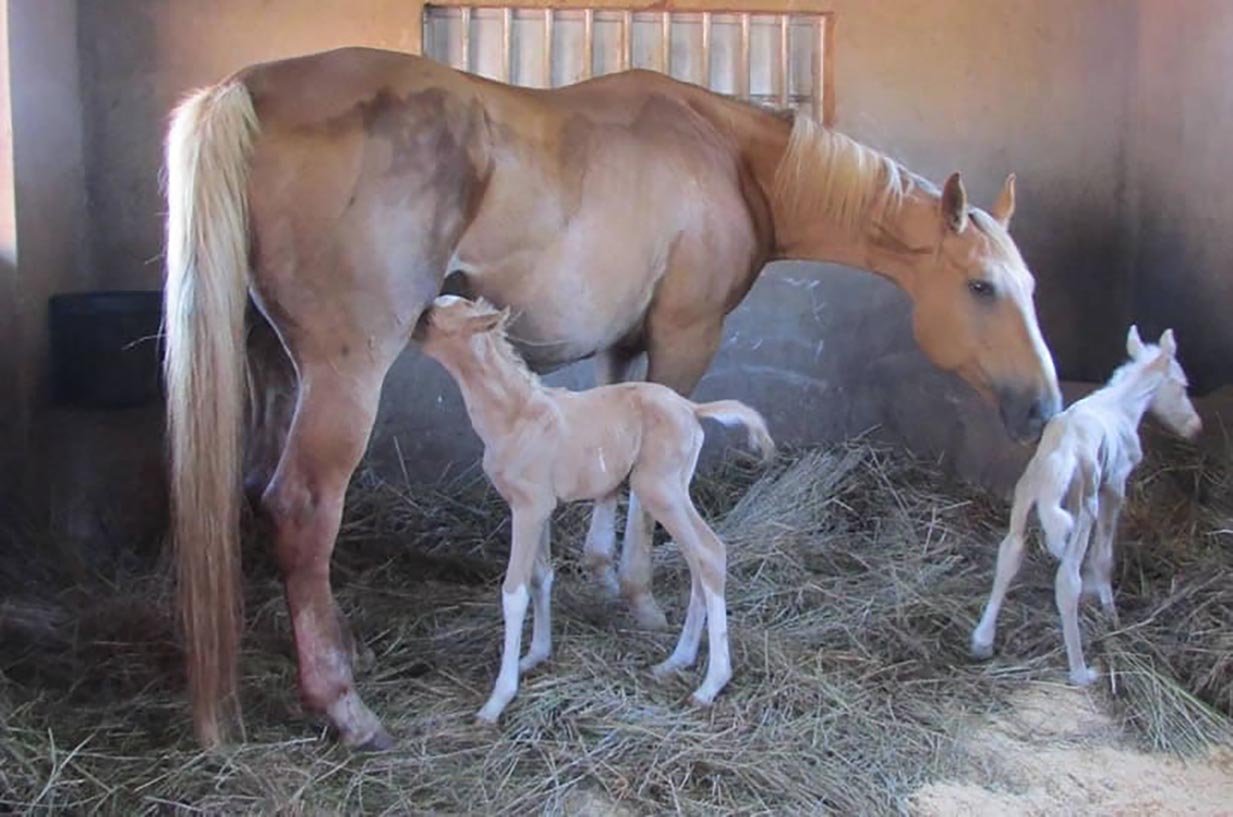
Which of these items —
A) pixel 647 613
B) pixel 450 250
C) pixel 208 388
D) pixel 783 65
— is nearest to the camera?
pixel 208 388

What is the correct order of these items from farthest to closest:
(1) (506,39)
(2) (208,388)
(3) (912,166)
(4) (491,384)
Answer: (3) (912,166) → (1) (506,39) → (4) (491,384) → (2) (208,388)

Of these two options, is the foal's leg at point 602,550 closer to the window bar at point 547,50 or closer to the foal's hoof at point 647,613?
the foal's hoof at point 647,613

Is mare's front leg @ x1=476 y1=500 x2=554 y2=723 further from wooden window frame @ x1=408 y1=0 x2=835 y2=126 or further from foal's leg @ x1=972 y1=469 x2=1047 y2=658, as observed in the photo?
wooden window frame @ x1=408 y1=0 x2=835 y2=126

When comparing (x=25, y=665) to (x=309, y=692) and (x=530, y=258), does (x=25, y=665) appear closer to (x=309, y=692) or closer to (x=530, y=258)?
(x=309, y=692)

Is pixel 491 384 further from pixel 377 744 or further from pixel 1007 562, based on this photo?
pixel 1007 562

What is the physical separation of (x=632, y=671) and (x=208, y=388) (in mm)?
1287

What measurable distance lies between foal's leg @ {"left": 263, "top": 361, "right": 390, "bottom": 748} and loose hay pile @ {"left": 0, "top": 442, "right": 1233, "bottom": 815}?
0.11 m

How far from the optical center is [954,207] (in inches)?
147

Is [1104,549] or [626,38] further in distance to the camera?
[626,38]

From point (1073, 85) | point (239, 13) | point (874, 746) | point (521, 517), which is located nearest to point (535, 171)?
point (521, 517)

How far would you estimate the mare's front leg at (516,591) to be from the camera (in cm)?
294

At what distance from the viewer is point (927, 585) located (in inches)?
157

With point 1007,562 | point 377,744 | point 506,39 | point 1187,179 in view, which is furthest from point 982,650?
point 506,39

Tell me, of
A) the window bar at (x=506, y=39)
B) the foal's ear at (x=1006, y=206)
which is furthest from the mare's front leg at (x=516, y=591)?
the window bar at (x=506, y=39)
